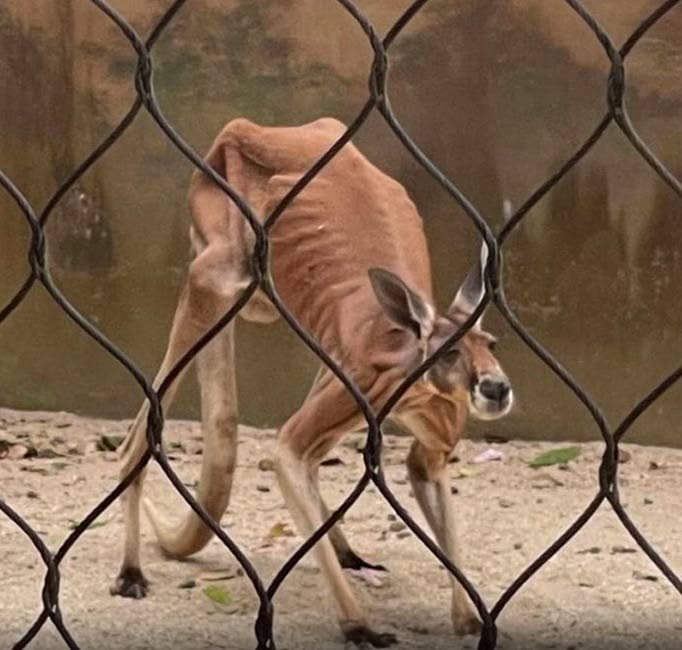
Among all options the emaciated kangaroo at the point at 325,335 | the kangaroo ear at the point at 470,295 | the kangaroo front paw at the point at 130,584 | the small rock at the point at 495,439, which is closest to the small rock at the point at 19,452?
the emaciated kangaroo at the point at 325,335

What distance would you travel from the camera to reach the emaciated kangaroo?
249cm

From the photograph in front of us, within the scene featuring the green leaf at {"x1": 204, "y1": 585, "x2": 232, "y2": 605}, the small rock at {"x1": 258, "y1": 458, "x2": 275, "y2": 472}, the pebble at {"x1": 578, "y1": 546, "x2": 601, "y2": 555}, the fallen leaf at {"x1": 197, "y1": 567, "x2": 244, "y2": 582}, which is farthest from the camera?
the small rock at {"x1": 258, "y1": 458, "x2": 275, "y2": 472}

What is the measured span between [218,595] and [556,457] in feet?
3.94

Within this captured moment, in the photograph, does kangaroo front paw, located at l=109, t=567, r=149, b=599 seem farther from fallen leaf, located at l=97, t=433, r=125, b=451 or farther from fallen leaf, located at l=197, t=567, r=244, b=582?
fallen leaf, located at l=97, t=433, r=125, b=451

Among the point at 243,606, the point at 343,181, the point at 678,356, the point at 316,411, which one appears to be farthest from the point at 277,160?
the point at 678,356

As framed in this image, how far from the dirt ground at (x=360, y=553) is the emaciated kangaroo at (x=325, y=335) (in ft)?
0.25

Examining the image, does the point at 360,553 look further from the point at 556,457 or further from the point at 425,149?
the point at 425,149

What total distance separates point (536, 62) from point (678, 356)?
2.34ft

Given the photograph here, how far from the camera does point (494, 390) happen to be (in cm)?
236

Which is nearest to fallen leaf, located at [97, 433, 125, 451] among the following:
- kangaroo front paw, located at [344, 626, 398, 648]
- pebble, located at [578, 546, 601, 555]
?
pebble, located at [578, 546, 601, 555]

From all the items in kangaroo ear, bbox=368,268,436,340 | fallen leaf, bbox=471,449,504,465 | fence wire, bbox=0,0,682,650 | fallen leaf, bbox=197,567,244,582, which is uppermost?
fence wire, bbox=0,0,682,650

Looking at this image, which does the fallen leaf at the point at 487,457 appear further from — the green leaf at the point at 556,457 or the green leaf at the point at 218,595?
the green leaf at the point at 218,595

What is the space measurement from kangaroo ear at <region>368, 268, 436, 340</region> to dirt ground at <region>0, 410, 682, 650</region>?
0.48m

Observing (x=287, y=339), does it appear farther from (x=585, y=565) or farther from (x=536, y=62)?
(x=585, y=565)
